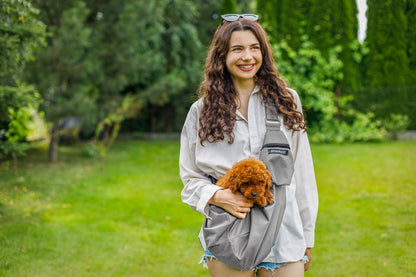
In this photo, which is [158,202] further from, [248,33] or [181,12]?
[181,12]

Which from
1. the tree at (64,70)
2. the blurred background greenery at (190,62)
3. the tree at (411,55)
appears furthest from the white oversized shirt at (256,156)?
the tree at (411,55)

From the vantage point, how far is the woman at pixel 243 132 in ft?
5.78

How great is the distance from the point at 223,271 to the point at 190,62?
9875 millimetres

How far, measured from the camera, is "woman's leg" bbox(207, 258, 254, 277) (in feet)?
5.62

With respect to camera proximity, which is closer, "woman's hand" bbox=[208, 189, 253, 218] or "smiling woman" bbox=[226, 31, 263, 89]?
"woman's hand" bbox=[208, 189, 253, 218]

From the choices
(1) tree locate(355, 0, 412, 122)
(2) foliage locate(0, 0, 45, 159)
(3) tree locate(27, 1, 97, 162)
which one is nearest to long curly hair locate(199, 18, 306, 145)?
(2) foliage locate(0, 0, 45, 159)

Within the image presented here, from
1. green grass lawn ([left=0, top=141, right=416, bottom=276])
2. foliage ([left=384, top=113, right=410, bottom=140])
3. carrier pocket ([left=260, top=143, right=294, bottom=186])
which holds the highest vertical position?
carrier pocket ([left=260, top=143, right=294, bottom=186])

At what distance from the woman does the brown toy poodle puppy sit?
0.08 meters

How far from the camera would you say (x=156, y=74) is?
35.2 ft

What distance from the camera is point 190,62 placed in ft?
36.8

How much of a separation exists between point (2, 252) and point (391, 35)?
9.26 m

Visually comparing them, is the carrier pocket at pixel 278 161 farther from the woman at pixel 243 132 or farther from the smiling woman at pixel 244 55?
the smiling woman at pixel 244 55

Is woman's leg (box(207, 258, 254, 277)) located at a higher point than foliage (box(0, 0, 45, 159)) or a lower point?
lower

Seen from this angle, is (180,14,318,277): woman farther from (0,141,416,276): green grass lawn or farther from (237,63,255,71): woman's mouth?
(0,141,416,276): green grass lawn
